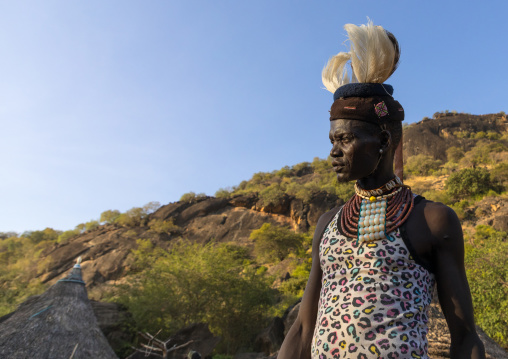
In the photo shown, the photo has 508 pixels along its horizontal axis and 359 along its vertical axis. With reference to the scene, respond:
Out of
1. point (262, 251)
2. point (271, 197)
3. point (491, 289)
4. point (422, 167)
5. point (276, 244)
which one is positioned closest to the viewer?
point (491, 289)

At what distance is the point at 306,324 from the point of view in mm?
1530

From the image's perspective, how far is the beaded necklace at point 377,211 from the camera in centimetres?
138

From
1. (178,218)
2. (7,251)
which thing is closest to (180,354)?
(178,218)

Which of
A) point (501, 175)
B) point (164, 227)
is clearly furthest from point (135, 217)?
point (501, 175)

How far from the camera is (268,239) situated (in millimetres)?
33906

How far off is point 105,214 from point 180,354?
148 feet

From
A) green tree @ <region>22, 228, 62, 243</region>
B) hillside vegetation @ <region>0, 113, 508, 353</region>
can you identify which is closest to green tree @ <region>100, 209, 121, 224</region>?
hillside vegetation @ <region>0, 113, 508, 353</region>

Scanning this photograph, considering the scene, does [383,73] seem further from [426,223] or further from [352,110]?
[426,223]

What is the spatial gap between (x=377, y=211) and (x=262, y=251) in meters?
33.4

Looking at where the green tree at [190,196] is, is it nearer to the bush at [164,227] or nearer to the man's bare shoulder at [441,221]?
the bush at [164,227]

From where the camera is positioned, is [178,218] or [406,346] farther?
[178,218]

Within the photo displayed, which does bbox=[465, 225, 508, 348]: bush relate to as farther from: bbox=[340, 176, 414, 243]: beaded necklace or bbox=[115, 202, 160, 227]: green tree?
bbox=[115, 202, 160, 227]: green tree

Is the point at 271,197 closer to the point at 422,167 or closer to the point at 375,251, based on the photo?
the point at 422,167

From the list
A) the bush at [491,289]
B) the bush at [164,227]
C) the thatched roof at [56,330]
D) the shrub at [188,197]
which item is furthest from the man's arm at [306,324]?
the shrub at [188,197]
